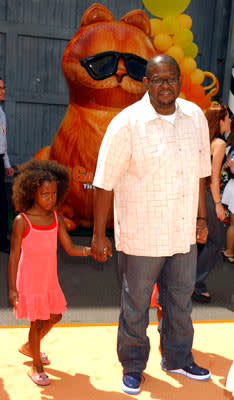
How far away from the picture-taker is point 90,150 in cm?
540

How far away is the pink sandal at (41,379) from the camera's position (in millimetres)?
2445

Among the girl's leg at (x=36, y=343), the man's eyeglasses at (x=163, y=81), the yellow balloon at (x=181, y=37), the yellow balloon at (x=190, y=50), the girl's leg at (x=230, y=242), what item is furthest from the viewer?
the yellow balloon at (x=190, y=50)

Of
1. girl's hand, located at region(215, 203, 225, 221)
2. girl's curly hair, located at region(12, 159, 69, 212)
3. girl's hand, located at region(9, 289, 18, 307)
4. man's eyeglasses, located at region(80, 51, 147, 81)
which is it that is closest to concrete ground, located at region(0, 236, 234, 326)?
girl's hand, located at region(215, 203, 225, 221)

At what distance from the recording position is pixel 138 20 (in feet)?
17.6

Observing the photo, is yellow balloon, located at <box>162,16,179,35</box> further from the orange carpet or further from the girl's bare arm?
the girl's bare arm

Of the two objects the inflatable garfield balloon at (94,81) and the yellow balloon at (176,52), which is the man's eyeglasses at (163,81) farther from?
the yellow balloon at (176,52)

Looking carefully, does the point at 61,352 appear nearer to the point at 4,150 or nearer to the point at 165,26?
the point at 4,150

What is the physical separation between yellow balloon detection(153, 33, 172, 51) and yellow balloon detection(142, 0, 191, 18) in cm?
23

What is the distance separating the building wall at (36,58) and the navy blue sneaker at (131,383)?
20.0ft

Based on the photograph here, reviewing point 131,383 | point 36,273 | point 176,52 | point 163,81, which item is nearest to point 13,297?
point 36,273

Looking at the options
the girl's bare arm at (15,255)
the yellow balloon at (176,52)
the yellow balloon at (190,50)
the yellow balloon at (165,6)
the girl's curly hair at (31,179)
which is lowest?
the girl's bare arm at (15,255)

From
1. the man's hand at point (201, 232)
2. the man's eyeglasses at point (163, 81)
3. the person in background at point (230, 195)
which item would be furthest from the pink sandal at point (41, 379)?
the person in background at point (230, 195)

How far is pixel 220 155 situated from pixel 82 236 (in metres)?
2.49

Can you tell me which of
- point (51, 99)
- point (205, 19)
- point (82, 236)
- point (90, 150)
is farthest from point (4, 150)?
point (205, 19)
